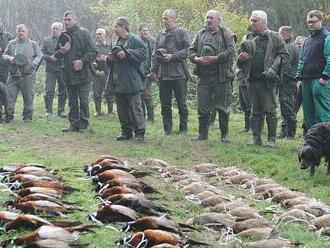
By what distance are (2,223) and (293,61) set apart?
28.7 feet

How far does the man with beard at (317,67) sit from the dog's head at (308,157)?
1526 mm

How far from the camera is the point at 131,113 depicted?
11773mm

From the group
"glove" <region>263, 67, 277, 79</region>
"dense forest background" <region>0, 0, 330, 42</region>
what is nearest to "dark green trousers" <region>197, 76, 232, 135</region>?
"glove" <region>263, 67, 277, 79</region>

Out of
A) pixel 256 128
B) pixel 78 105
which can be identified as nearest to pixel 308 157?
pixel 256 128

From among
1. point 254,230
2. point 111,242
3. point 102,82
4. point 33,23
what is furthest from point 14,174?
point 33,23

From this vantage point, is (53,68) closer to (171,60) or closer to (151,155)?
(171,60)

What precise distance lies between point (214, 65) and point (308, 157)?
3.38 m

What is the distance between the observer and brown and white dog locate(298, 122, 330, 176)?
28.2 feet

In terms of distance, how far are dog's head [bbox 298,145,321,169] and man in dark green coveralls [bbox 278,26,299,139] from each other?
406 cm

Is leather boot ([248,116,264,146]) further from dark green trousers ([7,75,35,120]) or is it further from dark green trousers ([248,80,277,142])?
dark green trousers ([7,75,35,120])

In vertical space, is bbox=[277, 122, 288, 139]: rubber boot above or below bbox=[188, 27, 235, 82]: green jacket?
below

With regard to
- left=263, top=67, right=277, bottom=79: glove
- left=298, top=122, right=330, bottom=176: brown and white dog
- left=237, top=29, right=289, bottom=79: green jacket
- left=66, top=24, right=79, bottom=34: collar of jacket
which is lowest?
left=298, top=122, right=330, bottom=176: brown and white dog

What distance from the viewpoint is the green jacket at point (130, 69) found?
11539 millimetres

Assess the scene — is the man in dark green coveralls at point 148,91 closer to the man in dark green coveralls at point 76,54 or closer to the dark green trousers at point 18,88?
the man in dark green coveralls at point 76,54
